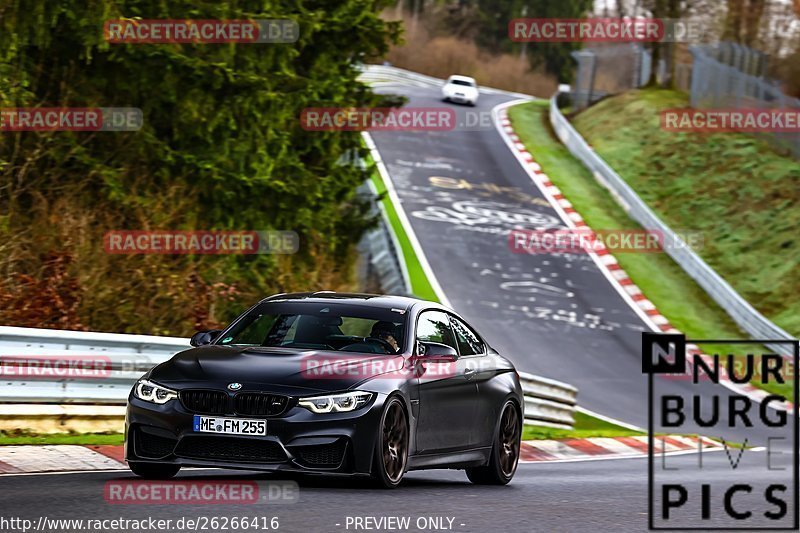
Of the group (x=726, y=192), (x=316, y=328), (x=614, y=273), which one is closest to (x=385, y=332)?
(x=316, y=328)

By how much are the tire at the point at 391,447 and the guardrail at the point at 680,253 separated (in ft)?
62.3

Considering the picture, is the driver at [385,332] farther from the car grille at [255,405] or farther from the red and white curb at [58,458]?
the red and white curb at [58,458]

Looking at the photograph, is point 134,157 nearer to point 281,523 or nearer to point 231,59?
point 231,59

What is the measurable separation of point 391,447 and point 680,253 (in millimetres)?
26749

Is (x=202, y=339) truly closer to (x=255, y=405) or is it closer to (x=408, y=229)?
(x=255, y=405)

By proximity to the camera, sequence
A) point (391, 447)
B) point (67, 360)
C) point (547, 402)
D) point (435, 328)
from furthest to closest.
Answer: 1. point (547, 402)
2. point (67, 360)
3. point (435, 328)
4. point (391, 447)

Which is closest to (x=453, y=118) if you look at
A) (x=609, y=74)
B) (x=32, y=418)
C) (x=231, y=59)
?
(x=609, y=74)

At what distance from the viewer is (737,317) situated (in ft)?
101

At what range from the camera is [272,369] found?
9195 millimetres

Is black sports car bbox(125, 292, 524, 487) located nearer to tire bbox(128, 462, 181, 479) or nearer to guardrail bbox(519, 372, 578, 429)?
tire bbox(128, 462, 181, 479)

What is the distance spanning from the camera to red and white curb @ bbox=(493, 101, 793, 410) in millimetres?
26609

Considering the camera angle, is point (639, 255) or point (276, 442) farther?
point (639, 255)

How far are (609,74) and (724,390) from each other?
100 ft

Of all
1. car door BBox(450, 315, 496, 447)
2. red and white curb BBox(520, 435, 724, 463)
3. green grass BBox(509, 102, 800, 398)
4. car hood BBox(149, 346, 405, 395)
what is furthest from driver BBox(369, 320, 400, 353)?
green grass BBox(509, 102, 800, 398)
